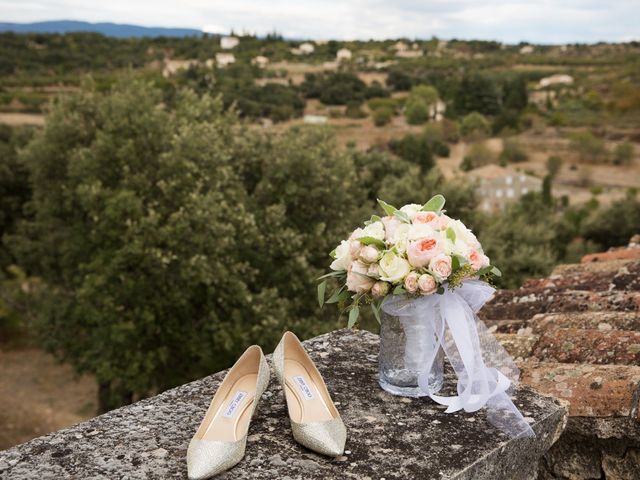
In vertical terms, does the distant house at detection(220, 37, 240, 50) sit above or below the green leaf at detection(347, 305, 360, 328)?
above

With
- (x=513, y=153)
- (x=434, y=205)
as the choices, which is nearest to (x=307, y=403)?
(x=434, y=205)

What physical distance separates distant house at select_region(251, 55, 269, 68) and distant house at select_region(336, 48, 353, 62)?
2108 centimetres

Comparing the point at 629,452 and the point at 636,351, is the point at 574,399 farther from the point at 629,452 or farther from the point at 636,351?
the point at 636,351

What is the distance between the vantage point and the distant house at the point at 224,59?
51.2 metres

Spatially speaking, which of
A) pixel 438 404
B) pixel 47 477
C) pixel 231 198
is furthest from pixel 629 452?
pixel 231 198

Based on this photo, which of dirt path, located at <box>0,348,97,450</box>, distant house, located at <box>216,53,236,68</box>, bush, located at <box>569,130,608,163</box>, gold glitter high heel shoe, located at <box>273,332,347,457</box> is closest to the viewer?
gold glitter high heel shoe, located at <box>273,332,347,457</box>

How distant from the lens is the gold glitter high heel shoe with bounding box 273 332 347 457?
242cm

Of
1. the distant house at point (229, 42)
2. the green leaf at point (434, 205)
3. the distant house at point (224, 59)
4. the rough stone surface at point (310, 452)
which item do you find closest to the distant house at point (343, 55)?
the distant house at point (229, 42)

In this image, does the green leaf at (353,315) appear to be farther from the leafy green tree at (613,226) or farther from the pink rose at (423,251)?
the leafy green tree at (613,226)

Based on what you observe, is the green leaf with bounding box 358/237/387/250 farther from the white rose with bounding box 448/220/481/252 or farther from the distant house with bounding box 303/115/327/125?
the distant house with bounding box 303/115/327/125

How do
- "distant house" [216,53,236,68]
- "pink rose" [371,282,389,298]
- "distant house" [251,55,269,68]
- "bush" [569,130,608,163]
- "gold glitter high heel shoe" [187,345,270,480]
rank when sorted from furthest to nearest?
"bush" [569,130,608,163]
"distant house" [251,55,269,68]
"distant house" [216,53,236,68]
"pink rose" [371,282,389,298]
"gold glitter high heel shoe" [187,345,270,480]

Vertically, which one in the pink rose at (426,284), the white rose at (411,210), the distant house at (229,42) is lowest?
the pink rose at (426,284)

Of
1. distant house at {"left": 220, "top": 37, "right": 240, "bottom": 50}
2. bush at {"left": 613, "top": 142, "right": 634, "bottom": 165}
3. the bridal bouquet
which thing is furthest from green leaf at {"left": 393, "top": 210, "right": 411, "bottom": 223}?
bush at {"left": 613, "top": 142, "right": 634, "bottom": 165}

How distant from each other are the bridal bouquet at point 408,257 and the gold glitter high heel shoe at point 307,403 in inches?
11.5
